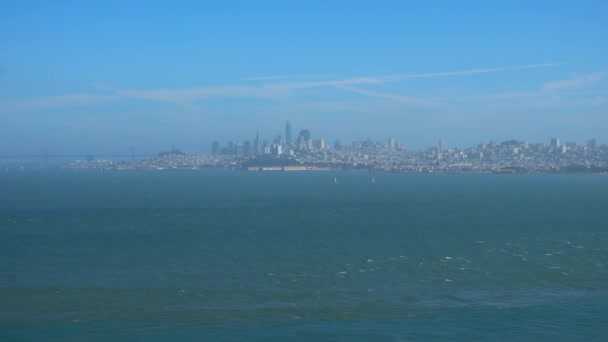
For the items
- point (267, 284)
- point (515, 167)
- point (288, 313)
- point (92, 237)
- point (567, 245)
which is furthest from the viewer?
point (515, 167)

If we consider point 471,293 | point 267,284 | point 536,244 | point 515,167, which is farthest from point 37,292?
point 515,167

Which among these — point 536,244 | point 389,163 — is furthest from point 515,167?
point 536,244

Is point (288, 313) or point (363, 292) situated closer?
point (288, 313)

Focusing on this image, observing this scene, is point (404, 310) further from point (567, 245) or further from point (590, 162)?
point (590, 162)

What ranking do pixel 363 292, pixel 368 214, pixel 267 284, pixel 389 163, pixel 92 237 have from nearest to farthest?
pixel 363 292 → pixel 267 284 → pixel 92 237 → pixel 368 214 → pixel 389 163

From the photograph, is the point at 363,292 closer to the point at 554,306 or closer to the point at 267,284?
the point at 267,284

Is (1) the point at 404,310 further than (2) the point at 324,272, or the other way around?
(2) the point at 324,272
